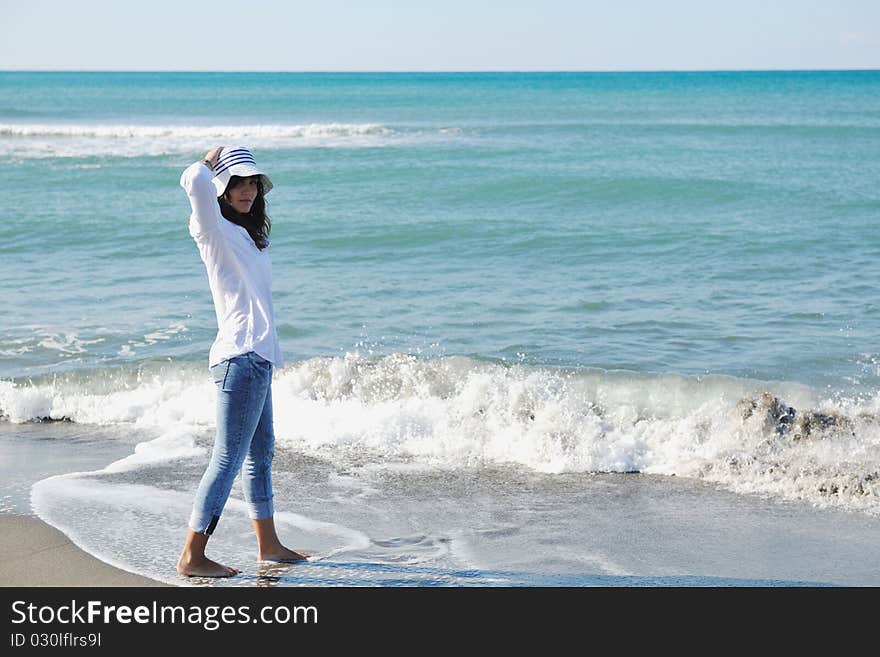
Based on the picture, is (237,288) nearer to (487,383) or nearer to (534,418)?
(534,418)

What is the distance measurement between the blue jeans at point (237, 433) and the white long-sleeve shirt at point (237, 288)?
0.18ft

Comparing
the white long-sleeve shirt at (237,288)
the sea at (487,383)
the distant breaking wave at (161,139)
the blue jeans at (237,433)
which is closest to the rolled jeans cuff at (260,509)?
the blue jeans at (237,433)

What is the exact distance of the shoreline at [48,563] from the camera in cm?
439

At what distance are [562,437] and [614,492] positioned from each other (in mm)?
830

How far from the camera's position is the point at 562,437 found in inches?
264

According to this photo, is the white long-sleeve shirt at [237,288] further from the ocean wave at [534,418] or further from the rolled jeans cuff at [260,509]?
the ocean wave at [534,418]

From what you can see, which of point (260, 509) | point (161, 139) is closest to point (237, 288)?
point (260, 509)

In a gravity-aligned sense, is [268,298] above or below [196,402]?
above

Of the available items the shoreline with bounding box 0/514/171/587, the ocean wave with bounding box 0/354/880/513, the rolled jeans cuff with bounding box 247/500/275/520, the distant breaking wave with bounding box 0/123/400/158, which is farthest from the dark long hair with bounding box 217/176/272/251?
the distant breaking wave with bounding box 0/123/400/158
